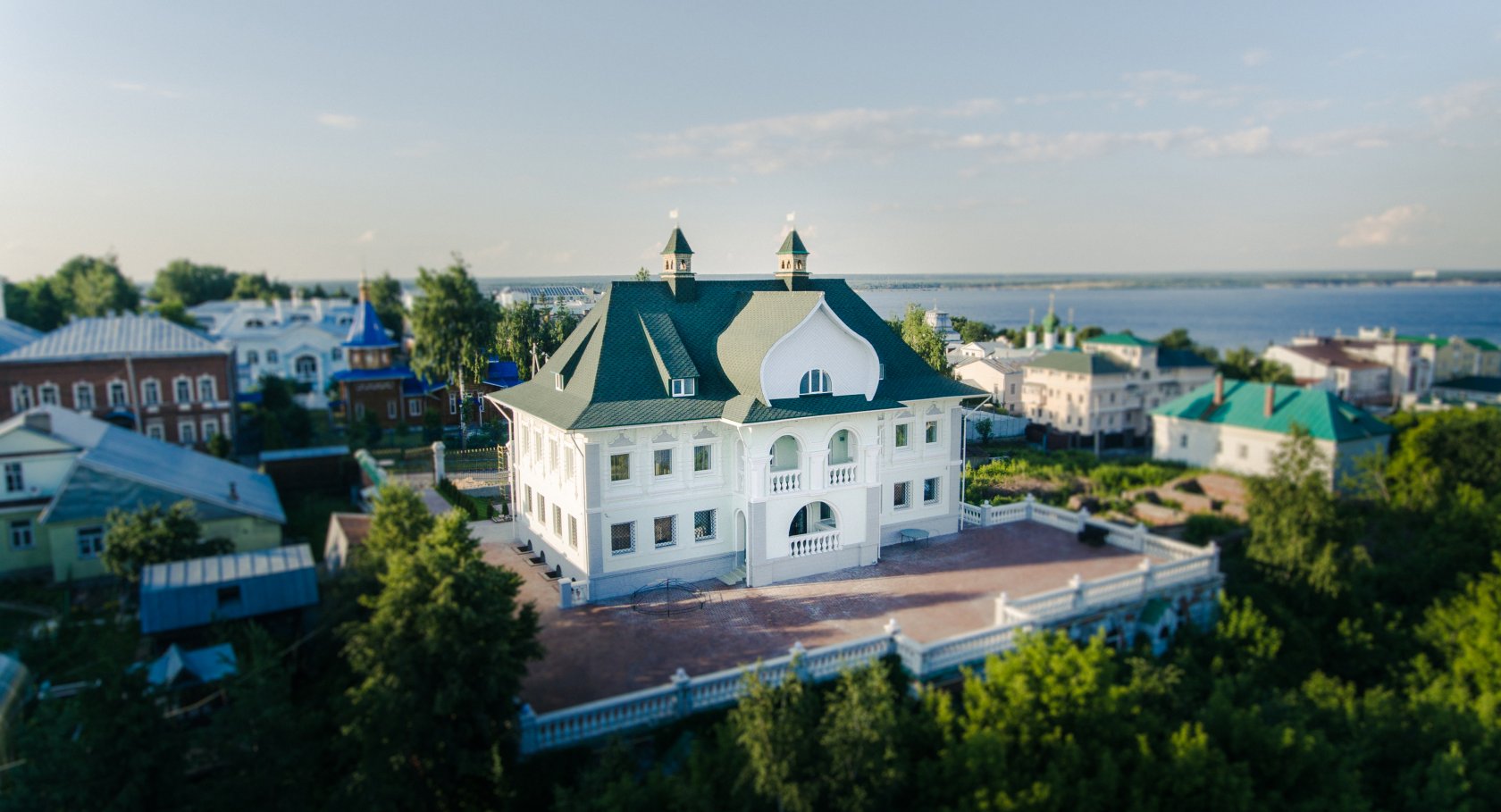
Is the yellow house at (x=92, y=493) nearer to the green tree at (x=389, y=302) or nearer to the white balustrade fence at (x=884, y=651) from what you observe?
the white balustrade fence at (x=884, y=651)

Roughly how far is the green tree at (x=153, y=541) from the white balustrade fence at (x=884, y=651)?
346 inches

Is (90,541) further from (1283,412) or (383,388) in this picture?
(1283,412)

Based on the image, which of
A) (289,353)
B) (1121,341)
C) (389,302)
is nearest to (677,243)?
(289,353)

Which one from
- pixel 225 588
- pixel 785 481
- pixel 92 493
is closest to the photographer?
pixel 225 588

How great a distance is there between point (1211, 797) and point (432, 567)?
38.2 ft

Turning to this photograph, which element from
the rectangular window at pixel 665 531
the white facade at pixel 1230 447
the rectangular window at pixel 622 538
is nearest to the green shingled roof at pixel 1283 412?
the white facade at pixel 1230 447

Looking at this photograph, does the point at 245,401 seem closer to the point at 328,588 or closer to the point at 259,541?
the point at 259,541

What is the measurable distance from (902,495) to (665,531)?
661cm

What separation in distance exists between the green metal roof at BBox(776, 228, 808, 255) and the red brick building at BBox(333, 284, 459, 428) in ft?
31.7

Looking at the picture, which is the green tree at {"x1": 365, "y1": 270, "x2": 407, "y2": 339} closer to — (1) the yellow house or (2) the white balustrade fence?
(1) the yellow house

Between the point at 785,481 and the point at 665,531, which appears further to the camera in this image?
the point at 785,481

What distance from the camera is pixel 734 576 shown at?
18422 millimetres

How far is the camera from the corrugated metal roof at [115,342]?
30.7 m

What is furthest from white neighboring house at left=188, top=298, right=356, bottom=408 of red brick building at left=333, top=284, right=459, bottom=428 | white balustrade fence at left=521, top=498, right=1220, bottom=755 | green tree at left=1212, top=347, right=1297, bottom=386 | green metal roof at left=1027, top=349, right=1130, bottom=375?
green tree at left=1212, top=347, right=1297, bottom=386
